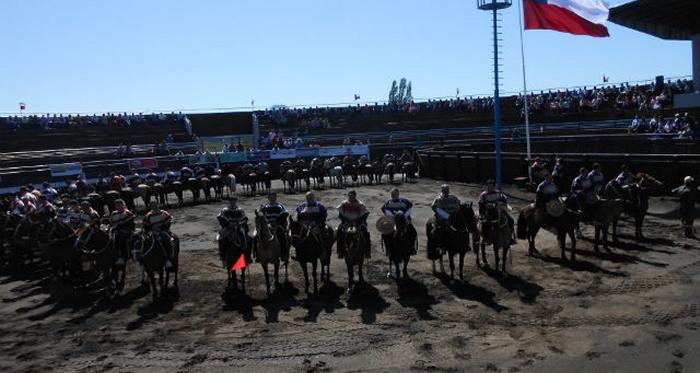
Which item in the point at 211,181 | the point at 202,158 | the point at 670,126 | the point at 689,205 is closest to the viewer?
the point at 689,205

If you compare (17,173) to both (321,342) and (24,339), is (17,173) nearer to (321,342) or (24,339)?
(24,339)

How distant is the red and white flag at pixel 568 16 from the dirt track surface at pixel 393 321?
812 centimetres

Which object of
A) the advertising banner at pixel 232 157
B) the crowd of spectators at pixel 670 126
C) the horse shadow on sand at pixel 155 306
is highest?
the crowd of spectators at pixel 670 126

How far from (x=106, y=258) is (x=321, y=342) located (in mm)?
6477

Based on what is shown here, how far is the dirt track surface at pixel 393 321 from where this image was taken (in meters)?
10.1

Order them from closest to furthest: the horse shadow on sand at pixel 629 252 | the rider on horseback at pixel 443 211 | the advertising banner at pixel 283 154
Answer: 1. the rider on horseback at pixel 443 211
2. the horse shadow on sand at pixel 629 252
3. the advertising banner at pixel 283 154

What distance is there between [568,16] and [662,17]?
1992 centimetres

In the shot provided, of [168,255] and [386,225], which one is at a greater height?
[386,225]

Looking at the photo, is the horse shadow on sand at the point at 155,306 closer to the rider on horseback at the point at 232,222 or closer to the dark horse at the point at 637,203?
the rider on horseback at the point at 232,222

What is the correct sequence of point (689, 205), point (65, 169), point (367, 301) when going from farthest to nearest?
1. point (65, 169)
2. point (689, 205)
3. point (367, 301)

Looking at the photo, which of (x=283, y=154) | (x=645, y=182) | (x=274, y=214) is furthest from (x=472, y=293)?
(x=283, y=154)

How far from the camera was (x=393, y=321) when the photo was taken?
39.2 feet

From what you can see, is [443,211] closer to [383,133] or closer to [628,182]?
[628,182]

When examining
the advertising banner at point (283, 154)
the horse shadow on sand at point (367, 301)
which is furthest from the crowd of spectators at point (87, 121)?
the horse shadow on sand at point (367, 301)
